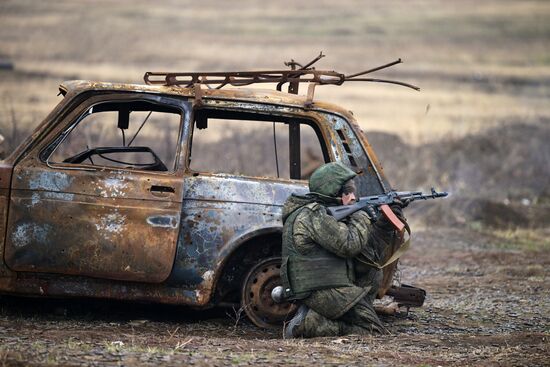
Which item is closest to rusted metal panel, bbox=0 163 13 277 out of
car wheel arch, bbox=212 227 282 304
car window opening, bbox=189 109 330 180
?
car wheel arch, bbox=212 227 282 304

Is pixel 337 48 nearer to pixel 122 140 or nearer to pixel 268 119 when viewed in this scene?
pixel 122 140

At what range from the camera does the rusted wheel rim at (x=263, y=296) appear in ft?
28.6

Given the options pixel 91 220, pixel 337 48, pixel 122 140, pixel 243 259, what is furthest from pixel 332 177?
pixel 337 48

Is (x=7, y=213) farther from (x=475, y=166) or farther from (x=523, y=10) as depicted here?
(x=523, y=10)

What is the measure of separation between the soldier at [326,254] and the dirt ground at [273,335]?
0.29 meters

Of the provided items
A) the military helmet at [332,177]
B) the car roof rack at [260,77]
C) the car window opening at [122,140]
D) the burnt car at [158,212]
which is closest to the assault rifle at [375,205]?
the military helmet at [332,177]

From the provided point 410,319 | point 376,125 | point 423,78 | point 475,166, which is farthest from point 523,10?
point 410,319

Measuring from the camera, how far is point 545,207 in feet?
59.2

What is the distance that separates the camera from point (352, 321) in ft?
27.8

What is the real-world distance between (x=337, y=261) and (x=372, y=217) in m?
0.44

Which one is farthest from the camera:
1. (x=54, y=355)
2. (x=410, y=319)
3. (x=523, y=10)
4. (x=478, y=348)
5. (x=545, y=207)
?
(x=523, y=10)

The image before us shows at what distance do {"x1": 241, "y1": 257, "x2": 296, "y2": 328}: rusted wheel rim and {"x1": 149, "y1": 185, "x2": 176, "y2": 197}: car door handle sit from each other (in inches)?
37.7

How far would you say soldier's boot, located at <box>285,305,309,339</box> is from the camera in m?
8.36

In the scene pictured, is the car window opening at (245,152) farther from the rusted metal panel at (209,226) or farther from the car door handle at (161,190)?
the car door handle at (161,190)
